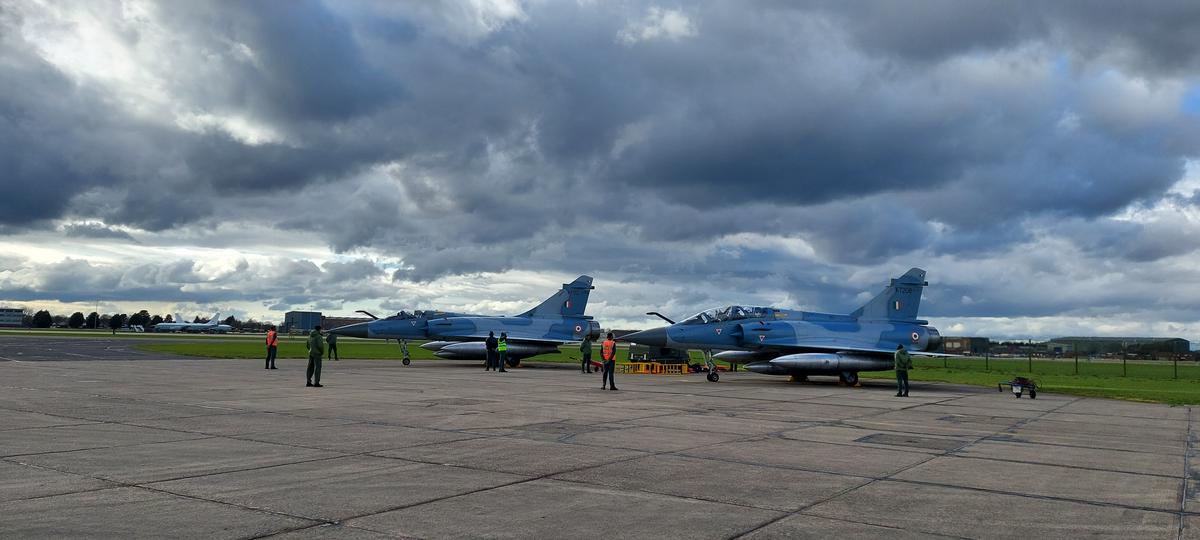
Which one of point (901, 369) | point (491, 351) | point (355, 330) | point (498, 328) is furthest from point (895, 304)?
point (355, 330)

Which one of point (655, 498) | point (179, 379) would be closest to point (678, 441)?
point (655, 498)

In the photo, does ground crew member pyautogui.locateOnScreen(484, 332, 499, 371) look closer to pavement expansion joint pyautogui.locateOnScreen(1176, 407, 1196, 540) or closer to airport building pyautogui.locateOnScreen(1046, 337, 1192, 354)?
pavement expansion joint pyautogui.locateOnScreen(1176, 407, 1196, 540)

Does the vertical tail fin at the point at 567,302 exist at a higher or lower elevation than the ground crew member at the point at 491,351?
higher

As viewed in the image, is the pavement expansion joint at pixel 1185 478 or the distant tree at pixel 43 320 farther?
the distant tree at pixel 43 320

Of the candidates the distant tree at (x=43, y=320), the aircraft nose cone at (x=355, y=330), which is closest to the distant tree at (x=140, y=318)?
the distant tree at (x=43, y=320)

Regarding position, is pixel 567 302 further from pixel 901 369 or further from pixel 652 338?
pixel 901 369

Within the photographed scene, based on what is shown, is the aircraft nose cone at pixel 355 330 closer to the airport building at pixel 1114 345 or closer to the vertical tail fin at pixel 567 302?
the vertical tail fin at pixel 567 302

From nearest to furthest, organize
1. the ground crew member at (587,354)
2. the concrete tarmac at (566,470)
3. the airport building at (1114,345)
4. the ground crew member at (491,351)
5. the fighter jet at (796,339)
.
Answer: the concrete tarmac at (566,470) < the fighter jet at (796,339) < the ground crew member at (587,354) < the ground crew member at (491,351) < the airport building at (1114,345)

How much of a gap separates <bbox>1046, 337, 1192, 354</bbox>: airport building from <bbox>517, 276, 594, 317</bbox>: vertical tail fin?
337 ft

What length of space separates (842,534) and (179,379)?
1911 cm

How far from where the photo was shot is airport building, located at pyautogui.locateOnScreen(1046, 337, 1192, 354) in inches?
4715

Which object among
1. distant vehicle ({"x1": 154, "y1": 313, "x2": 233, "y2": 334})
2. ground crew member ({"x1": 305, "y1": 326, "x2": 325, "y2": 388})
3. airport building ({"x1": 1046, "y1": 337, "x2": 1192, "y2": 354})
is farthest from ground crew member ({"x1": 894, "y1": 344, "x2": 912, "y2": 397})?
distant vehicle ({"x1": 154, "y1": 313, "x2": 233, "y2": 334})

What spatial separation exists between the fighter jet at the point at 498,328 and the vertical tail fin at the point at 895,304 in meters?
13.0

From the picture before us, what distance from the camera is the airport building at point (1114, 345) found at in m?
120
